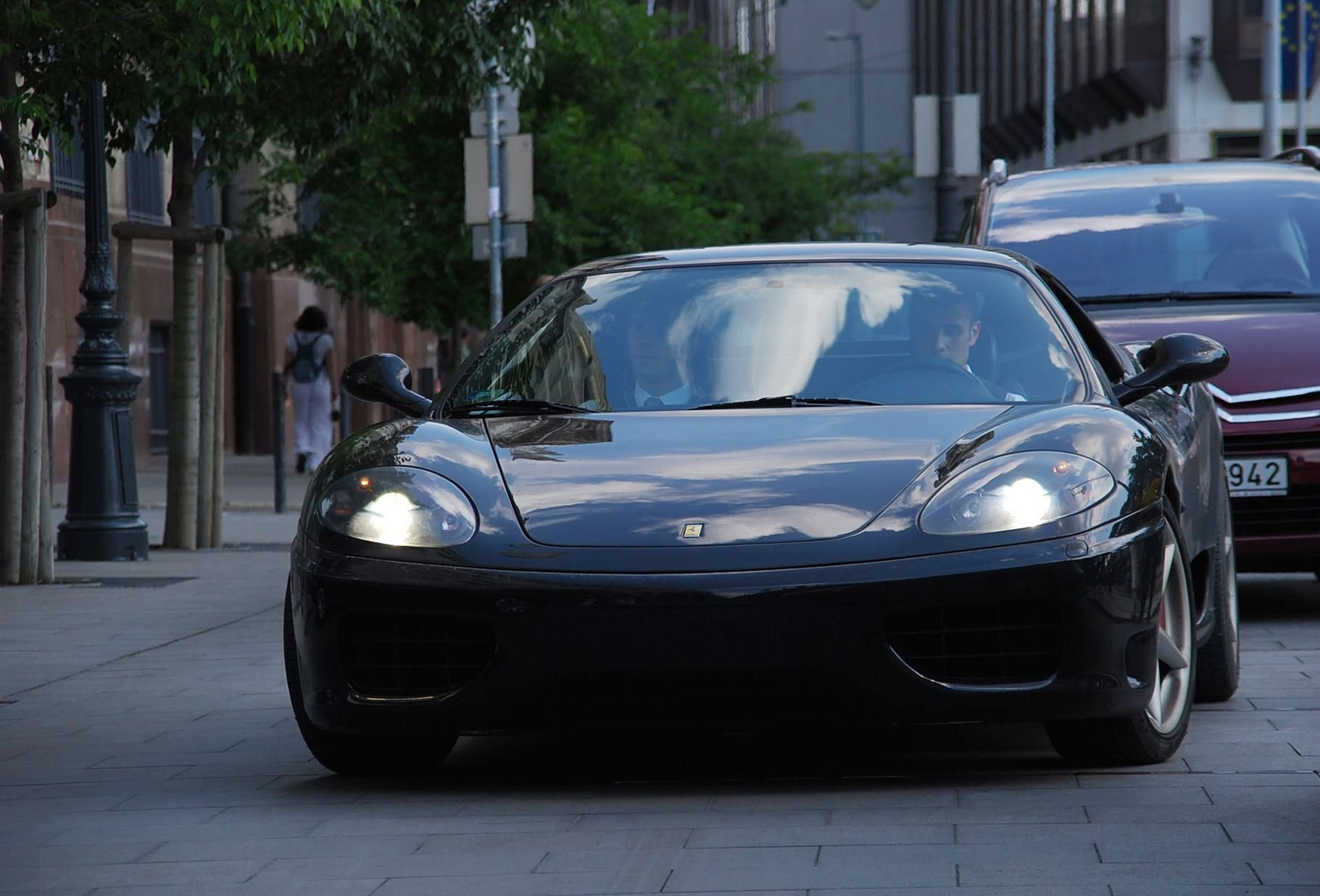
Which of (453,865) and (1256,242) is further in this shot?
(1256,242)

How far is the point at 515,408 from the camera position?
602 cm

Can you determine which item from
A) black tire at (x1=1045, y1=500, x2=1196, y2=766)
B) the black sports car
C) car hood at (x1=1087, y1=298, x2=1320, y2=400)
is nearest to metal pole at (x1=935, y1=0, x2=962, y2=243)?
car hood at (x1=1087, y1=298, x2=1320, y2=400)

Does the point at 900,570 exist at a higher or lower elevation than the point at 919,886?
higher

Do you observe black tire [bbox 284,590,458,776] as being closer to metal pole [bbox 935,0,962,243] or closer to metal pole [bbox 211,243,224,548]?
metal pole [bbox 211,243,224,548]

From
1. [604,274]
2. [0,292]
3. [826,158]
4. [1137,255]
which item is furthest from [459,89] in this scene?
[826,158]

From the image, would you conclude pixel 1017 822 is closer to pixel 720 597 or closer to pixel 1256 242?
pixel 720 597

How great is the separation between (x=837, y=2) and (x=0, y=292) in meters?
72.6

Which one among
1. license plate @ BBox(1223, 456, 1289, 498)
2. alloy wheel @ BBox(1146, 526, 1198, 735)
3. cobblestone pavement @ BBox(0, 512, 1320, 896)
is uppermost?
license plate @ BBox(1223, 456, 1289, 498)

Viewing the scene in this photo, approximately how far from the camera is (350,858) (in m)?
4.62

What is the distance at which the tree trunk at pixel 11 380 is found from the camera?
38.3ft

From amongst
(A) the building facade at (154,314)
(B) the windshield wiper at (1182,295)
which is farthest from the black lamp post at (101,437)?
(B) the windshield wiper at (1182,295)

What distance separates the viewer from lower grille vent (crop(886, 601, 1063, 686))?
16.5 ft

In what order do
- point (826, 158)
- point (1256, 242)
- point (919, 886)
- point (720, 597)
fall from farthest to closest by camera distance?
point (826, 158) < point (1256, 242) < point (720, 597) < point (919, 886)

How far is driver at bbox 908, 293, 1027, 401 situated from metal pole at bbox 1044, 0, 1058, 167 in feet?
177
